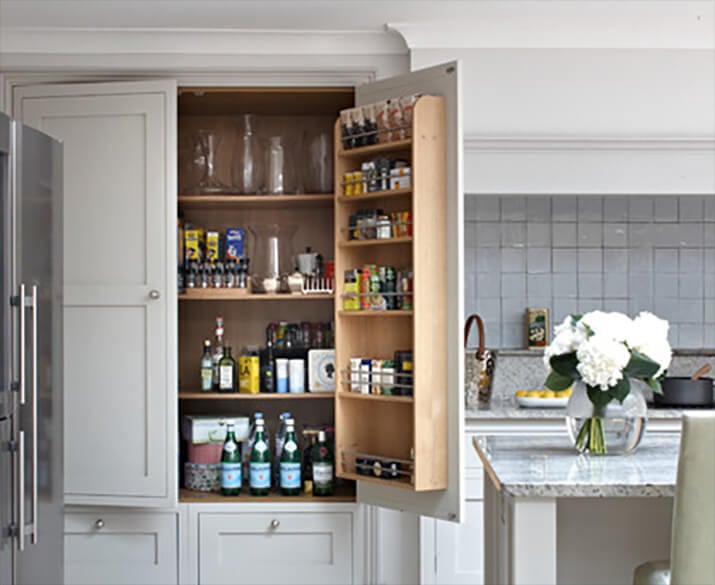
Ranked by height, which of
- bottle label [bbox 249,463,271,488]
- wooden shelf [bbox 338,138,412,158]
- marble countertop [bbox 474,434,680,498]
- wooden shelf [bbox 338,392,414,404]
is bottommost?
bottle label [bbox 249,463,271,488]

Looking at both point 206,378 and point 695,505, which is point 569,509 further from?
point 206,378

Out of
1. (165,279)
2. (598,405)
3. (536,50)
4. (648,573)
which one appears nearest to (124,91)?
(165,279)

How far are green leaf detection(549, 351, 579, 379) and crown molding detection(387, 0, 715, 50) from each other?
1576 mm

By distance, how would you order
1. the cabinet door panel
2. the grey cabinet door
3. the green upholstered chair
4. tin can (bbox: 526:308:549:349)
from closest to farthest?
the green upholstered chair → the cabinet door panel → the grey cabinet door → tin can (bbox: 526:308:549:349)

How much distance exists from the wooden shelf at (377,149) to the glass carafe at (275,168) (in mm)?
486

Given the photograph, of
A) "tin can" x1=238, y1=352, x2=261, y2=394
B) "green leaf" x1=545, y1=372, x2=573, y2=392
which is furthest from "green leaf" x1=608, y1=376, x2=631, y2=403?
"tin can" x1=238, y1=352, x2=261, y2=394

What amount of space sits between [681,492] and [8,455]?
66.2 inches

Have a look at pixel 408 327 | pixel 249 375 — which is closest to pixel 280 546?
pixel 249 375

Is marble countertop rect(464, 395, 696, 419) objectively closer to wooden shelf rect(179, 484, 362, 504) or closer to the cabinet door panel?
the cabinet door panel

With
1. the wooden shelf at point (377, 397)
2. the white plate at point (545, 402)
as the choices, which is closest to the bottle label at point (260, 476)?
the wooden shelf at point (377, 397)

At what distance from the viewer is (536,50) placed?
370cm

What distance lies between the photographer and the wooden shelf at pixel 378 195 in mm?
3236

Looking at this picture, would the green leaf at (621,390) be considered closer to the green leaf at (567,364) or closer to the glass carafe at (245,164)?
the green leaf at (567,364)

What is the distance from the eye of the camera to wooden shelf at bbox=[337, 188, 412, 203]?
3236mm
